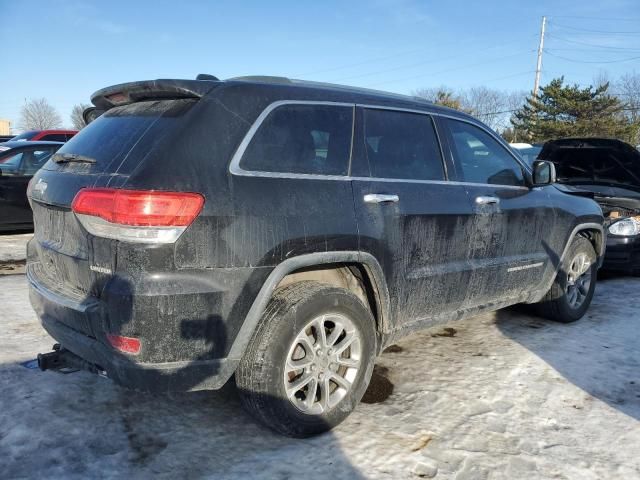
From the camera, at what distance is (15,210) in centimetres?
838

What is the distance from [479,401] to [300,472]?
1340 mm

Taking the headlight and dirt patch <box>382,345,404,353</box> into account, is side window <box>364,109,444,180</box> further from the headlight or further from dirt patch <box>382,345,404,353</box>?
the headlight

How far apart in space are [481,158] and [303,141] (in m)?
1.73

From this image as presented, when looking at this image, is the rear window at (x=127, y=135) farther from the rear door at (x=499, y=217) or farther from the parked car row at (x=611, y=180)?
the parked car row at (x=611, y=180)

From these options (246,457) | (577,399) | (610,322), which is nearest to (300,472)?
(246,457)

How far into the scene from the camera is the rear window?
8.38 ft

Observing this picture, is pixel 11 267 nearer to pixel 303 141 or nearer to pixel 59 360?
pixel 59 360

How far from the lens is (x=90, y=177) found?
2.63 m

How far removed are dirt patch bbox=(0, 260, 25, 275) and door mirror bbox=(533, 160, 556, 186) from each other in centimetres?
591

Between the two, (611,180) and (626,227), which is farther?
(611,180)

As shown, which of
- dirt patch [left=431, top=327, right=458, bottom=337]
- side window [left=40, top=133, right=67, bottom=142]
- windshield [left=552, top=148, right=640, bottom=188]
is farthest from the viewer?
side window [left=40, top=133, right=67, bottom=142]

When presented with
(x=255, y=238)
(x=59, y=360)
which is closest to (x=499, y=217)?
(x=255, y=238)

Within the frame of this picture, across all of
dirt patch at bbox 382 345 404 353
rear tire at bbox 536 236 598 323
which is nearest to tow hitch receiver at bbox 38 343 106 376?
dirt patch at bbox 382 345 404 353

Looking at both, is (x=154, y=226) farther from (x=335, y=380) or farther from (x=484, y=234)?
(x=484, y=234)
